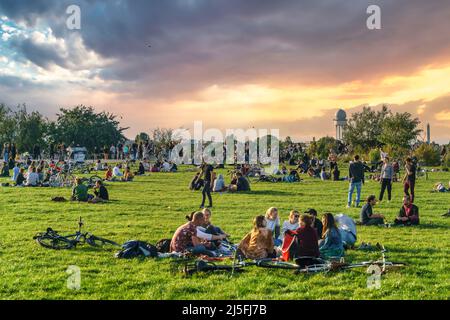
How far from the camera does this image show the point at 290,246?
10617 millimetres

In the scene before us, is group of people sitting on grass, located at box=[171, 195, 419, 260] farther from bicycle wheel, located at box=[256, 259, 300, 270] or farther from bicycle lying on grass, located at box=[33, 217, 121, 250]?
bicycle lying on grass, located at box=[33, 217, 121, 250]

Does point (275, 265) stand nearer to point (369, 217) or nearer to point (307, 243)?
point (307, 243)

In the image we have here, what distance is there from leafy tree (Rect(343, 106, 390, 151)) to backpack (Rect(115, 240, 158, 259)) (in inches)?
2533

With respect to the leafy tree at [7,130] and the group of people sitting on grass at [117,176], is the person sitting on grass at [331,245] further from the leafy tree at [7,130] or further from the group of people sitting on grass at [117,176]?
the leafy tree at [7,130]

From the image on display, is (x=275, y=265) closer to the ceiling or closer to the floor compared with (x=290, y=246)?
closer to the floor

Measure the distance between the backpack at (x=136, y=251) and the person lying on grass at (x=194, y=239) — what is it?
52 centimetres

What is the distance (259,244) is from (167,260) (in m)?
1.98

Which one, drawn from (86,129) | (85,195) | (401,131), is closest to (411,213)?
(85,195)

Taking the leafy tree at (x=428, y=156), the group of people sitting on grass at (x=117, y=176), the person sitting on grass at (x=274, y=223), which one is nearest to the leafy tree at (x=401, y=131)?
the leafy tree at (x=428, y=156)

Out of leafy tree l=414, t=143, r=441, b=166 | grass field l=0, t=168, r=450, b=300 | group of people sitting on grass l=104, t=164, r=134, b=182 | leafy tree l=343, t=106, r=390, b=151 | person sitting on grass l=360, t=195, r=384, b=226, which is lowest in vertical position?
grass field l=0, t=168, r=450, b=300

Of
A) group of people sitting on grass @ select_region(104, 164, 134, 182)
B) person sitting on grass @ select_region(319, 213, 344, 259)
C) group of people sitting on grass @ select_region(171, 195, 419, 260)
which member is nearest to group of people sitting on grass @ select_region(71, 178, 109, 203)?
group of people sitting on grass @ select_region(171, 195, 419, 260)

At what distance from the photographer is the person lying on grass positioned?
1107cm

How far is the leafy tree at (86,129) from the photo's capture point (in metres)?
67.5
